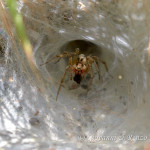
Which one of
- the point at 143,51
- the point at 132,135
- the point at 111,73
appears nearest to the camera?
the point at 132,135

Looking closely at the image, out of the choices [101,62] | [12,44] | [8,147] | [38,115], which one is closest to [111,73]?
[101,62]

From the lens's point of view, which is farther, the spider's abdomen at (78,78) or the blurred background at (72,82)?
the spider's abdomen at (78,78)

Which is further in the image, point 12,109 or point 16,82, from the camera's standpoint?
point 16,82

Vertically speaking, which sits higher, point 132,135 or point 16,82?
point 16,82

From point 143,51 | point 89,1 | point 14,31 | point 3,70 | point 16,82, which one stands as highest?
point 89,1

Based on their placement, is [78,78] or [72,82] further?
[72,82]

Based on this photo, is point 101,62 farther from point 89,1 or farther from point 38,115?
point 38,115

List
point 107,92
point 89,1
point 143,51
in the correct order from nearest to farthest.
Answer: point 143,51
point 89,1
point 107,92

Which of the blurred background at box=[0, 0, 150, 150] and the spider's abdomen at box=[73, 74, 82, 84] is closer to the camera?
the blurred background at box=[0, 0, 150, 150]
